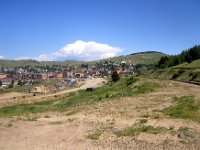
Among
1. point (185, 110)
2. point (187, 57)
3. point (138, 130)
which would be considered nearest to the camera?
point (138, 130)

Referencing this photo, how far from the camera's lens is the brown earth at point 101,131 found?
75.3ft

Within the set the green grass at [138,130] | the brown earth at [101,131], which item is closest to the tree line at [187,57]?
the brown earth at [101,131]

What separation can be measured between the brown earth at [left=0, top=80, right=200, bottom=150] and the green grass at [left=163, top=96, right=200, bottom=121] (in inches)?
41.3

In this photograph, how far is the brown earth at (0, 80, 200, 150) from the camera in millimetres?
22953

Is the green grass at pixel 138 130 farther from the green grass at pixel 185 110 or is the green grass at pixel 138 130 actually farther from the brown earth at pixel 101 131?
the green grass at pixel 185 110

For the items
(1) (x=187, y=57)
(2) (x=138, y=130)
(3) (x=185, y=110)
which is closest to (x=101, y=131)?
(2) (x=138, y=130)

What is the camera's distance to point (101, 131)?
90.2ft

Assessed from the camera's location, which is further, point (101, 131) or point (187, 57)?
point (187, 57)

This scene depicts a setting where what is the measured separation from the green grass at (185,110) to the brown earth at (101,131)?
1.05 metres

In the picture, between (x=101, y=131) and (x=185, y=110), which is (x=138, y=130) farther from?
(x=185, y=110)

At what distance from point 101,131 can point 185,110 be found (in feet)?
31.1

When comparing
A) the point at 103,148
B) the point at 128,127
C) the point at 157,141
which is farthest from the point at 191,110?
the point at 103,148

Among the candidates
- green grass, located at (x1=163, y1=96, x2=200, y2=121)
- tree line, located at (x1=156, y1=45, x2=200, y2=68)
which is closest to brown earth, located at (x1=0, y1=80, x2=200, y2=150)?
→ green grass, located at (x1=163, y1=96, x2=200, y2=121)

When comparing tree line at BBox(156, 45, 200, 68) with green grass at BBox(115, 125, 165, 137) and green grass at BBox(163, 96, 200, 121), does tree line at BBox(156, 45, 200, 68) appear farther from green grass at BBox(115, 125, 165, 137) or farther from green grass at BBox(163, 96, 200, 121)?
green grass at BBox(115, 125, 165, 137)
